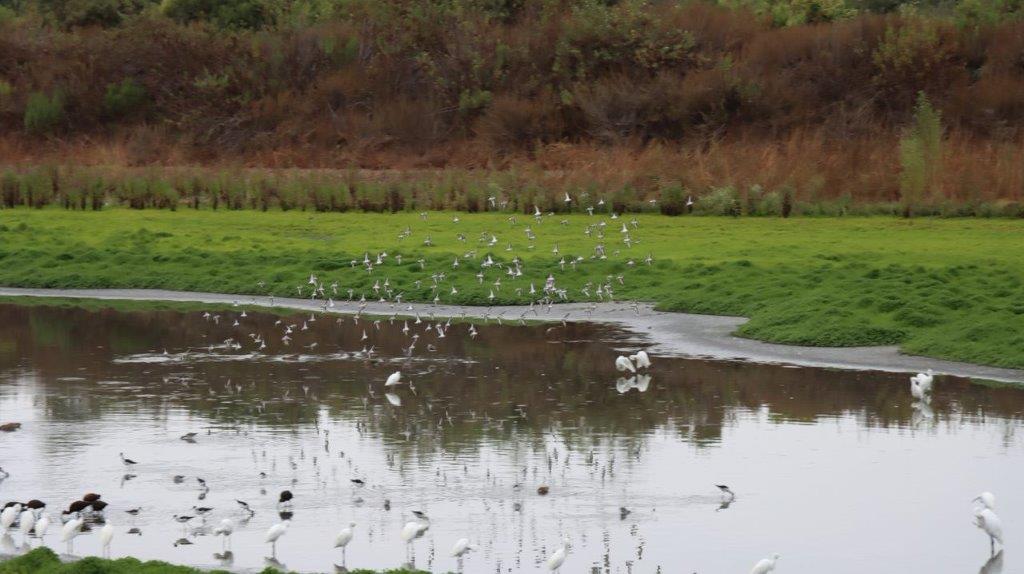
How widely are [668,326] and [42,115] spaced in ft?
117

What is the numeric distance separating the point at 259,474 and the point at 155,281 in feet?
54.7

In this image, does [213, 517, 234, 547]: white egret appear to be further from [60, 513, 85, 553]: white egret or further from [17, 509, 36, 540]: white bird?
[17, 509, 36, 540]: white bird

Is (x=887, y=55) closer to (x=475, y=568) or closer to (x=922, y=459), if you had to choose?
(x=922, y=459)

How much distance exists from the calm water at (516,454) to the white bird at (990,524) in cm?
19

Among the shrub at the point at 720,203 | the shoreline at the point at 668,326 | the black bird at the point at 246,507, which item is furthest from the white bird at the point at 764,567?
the shrub at the point at 720,203

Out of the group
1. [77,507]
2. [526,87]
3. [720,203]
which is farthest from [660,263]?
[526,87]

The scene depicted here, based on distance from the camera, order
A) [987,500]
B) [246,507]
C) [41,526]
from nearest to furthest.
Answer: [41,526] < [987,500] < [246,507]

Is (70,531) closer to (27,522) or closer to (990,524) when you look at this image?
(27,522)

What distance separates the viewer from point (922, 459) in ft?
50.3

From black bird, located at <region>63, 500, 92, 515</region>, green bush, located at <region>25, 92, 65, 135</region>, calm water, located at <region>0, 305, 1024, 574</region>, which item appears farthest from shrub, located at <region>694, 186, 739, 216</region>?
green bush, located at <region>25, 92, 65, 135</region>

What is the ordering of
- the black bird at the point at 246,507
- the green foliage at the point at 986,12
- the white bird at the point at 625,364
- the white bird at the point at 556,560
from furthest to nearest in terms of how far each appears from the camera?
the green foliage at the point at 986,12, the white bird at the point at 625,364, the black bird at the point at 246,507, the white bird at the point at 556,560

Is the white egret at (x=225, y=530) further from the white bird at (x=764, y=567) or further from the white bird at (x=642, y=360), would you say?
the white bird at (x=642, y=360)

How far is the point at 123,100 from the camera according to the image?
5591 cm

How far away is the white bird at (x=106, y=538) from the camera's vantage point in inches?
463
